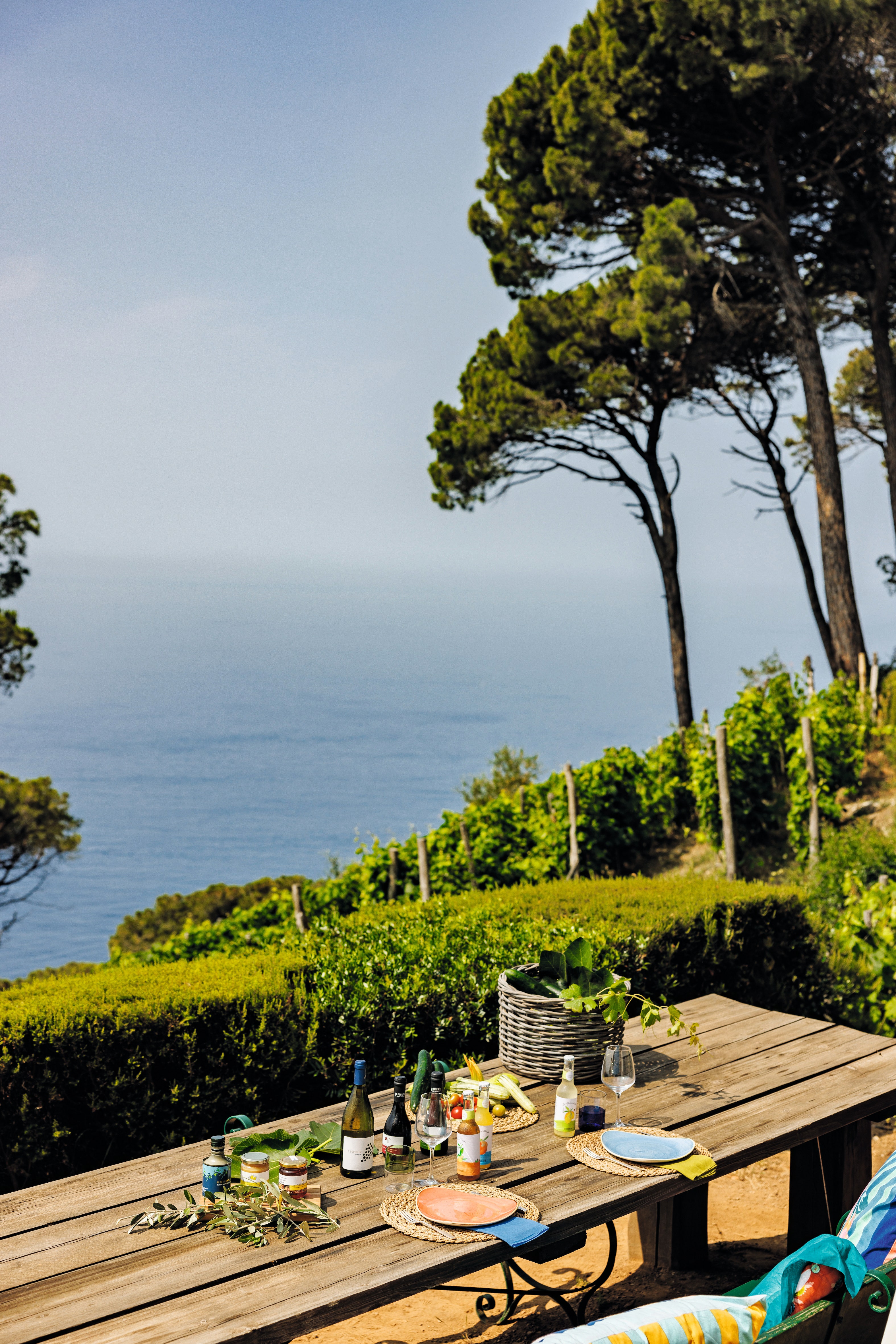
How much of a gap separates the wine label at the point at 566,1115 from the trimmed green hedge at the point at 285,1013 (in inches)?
41.3

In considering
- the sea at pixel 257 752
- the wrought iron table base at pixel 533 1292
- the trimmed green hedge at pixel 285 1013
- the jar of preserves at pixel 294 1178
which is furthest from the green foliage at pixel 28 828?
the jar of preserves at pixel 294 1178

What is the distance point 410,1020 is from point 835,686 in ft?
32.1

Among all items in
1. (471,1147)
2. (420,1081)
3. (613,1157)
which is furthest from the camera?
(420,1081)

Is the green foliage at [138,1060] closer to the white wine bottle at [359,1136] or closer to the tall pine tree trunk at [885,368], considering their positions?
the white wine bottle at [359,1136]

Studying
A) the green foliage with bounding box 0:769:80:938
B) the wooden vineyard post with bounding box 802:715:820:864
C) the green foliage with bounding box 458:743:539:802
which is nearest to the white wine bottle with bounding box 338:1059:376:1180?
the wooden vineyard post with bounding box 802:715:820:864

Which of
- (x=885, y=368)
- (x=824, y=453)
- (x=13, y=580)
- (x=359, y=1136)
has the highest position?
(x=885, y=368)

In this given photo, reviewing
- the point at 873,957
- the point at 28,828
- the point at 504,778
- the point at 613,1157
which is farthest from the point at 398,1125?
the point at 28,828

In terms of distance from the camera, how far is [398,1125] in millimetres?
2395

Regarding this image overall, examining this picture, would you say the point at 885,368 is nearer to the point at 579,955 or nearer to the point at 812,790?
the point at 812,790

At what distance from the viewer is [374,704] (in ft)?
398

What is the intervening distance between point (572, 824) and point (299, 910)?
9.19 feet

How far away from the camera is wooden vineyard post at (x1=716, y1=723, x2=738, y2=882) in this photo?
9.22 metres

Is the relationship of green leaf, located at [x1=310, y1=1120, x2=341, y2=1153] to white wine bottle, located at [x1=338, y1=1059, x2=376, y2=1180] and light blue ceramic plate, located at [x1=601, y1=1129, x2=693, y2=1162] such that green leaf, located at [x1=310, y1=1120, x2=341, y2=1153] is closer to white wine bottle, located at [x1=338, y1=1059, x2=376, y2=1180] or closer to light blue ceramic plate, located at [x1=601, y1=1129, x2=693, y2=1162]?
white wine bottle, located at [x1=338, y1=1059, x2=376, y2=1180]

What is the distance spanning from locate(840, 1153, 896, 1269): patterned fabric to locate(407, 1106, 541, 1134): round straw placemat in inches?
31.6
